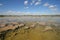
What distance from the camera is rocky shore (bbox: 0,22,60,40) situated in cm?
141

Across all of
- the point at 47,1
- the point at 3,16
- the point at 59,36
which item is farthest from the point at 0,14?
the point at 59,36

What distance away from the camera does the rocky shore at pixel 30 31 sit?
1.41 metres

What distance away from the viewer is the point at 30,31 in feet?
4.70

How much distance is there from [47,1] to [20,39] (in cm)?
70

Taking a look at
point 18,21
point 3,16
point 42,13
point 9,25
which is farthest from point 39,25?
point 3,16

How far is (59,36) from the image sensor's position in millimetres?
1405

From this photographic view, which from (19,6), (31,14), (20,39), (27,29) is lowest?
(20,39)

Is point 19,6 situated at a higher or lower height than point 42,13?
higher

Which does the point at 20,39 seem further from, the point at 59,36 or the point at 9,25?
the point at 59,36

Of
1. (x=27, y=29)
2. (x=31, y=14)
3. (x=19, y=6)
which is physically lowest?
(x=27, y=29)

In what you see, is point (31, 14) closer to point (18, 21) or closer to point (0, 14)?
point (18, 21)

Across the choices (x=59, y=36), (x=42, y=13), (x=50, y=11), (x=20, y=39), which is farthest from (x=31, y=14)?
(x=59, y=36)

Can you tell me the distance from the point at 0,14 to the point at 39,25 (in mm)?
621

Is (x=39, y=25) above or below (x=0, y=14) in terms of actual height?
below
